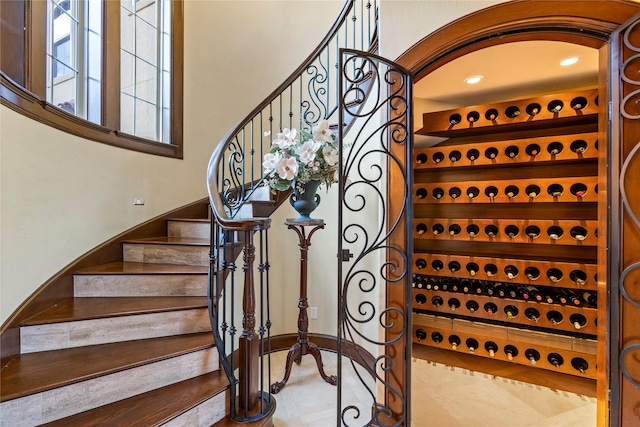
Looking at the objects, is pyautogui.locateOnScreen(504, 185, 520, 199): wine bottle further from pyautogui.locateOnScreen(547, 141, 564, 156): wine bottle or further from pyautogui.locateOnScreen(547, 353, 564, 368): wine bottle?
pyautogui.locateOnScreen(547, 353, 564, 368): wine bottle

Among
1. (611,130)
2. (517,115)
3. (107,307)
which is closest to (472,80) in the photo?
(517,115)

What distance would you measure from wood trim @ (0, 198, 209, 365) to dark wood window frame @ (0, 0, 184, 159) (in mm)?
659

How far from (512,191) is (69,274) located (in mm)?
3161

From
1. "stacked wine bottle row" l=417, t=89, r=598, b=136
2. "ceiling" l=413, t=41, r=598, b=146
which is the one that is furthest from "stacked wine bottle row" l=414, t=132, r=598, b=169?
"ceiling" l=413, t=41, r=598, b=146

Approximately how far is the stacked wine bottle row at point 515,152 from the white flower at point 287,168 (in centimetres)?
110

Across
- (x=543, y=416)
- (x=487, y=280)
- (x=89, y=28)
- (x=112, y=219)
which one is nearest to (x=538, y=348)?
(x=543, y=416)

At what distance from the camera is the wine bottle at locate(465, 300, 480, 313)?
2.02m

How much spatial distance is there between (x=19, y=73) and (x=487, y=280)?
3402 millimetres

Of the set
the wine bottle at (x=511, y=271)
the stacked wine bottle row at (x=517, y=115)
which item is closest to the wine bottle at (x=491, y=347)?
the wine bottle at (x=511, y=271)

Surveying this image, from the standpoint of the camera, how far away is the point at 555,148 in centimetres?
187

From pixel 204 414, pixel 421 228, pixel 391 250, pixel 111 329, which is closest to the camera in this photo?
pixel 391 250

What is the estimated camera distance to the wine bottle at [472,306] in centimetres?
202

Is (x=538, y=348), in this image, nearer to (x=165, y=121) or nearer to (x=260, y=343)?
(x=260, y=343)

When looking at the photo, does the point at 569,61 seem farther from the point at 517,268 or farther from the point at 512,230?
the point at 517,268
